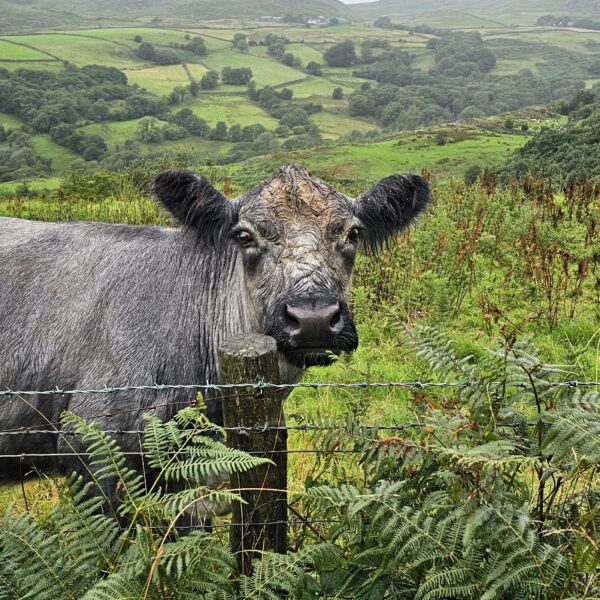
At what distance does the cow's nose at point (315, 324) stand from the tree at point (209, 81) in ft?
523

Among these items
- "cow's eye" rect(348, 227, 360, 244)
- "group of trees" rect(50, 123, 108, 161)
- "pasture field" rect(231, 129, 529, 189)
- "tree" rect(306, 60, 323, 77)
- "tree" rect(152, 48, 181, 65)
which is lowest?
"group of trees" rect(50, 123, 108, 161)

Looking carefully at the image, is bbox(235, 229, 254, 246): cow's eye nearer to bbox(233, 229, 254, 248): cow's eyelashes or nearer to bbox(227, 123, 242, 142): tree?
bbox(233, 229, 254, 248): cow's eyelashes

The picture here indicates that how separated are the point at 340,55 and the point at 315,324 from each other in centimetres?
20790

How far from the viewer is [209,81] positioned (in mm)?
154625

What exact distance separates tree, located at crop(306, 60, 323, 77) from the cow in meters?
184

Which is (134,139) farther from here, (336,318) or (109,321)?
(336,318)

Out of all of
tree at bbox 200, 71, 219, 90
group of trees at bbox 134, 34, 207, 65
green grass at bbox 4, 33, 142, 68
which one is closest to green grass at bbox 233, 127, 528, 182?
tree at bbox 200, 71, 219, 90

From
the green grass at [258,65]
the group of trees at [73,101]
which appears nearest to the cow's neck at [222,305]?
the group of trees at [73,101]

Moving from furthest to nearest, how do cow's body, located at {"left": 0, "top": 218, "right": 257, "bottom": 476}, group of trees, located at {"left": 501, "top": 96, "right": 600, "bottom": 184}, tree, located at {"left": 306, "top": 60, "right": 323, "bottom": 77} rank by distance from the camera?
tree, located at {"left": 306, "top": 60, "right": 323, "bottom": 77}
group of trees, located at {"left": 501, "top": 96, "right": 600, "bottom": 184}
cow's body, located at {"left": 0, "top": 218, "right": 257, "bottom": 476}

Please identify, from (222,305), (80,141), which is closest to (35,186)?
(222,305)

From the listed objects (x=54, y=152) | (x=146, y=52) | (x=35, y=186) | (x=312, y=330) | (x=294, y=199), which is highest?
(x=294, y=199)

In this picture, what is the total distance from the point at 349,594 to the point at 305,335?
1.56 meters

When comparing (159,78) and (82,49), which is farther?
(82,49)

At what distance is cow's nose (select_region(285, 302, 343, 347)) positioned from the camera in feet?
13.0
